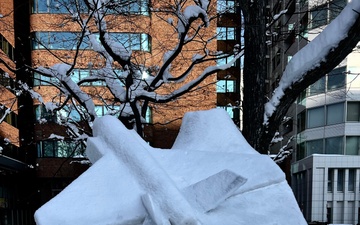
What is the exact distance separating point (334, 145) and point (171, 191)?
87.0ft

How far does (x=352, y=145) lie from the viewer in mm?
24625

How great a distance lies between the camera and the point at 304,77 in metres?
3.76

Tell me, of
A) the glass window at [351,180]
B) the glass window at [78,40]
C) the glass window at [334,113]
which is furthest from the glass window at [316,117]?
the glass window at [78,40]

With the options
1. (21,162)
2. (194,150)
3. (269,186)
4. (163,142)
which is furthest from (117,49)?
(21,162)

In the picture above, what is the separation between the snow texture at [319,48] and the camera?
3262 millimetres

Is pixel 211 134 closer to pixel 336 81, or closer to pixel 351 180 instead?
pixel 336 81

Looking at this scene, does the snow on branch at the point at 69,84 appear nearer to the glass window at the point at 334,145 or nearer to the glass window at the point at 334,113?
the glass window at the point at 334,113

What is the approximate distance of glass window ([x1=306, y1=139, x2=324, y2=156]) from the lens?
84.9ft

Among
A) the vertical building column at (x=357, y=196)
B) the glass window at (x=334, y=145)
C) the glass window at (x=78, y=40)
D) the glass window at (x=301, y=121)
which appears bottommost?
the vertical building column at (x=357, y=196)

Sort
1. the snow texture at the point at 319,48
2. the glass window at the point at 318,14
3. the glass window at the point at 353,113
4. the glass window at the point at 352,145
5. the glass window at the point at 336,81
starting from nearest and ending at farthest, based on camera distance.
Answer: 1. the snow texture at the point at 319,48
2. the glass window at the point at 318,14
3. the glass window at the point at 336,81
4. the glass window at the point at 353,113
5. the glass window at the point at 352,145

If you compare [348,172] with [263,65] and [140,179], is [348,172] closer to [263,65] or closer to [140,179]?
[263,65]

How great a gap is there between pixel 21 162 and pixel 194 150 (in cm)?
2415

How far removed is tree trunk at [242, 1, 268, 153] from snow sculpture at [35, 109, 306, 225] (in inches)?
112

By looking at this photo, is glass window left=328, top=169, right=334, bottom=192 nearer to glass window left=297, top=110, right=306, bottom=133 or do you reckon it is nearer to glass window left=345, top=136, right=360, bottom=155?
glass window left=345, top=136, right=360, bottom=155
